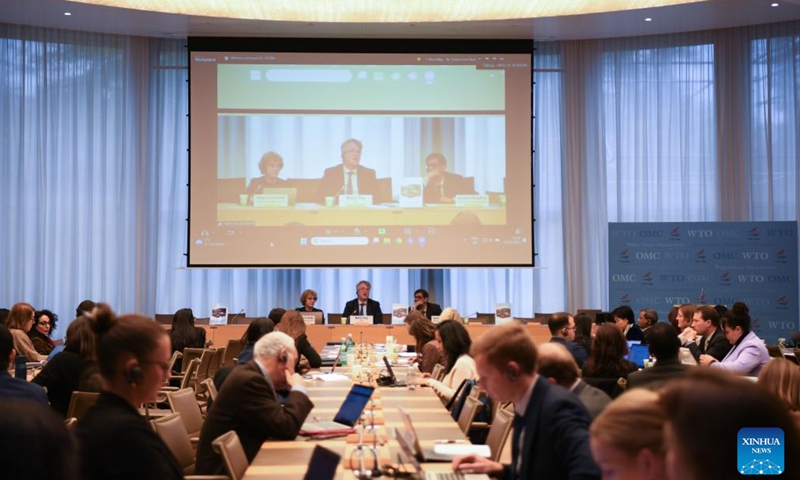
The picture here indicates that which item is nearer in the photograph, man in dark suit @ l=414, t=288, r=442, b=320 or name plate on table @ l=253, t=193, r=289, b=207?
man in dark suit @ l=414, t=288, r=442, b=320

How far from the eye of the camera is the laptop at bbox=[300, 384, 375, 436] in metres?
4.55

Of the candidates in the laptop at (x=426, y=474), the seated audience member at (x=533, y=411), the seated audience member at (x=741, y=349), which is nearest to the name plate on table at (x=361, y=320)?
the seated audience member at (x=741, y=349)

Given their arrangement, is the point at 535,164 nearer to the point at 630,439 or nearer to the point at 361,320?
the point at 361,320

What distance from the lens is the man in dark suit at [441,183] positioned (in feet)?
44.1

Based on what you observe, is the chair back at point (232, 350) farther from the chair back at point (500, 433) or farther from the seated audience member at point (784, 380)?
the seated audience member at point (784, 380)

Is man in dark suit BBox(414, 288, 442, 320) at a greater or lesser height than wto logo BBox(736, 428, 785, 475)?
lesser

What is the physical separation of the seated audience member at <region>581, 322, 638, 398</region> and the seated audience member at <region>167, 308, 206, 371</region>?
4.97 m

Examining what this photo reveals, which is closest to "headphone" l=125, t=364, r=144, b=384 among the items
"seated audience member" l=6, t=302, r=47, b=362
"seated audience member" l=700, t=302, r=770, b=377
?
"seated audience member" l=700, t=302, r=770, b=377

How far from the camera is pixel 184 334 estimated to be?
9.69 m

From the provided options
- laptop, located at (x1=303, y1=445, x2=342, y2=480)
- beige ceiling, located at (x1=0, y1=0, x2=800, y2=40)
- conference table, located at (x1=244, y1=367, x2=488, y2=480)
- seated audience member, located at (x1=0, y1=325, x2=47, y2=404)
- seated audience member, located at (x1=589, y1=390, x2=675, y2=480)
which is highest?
beige ceiling, located at (x1=0, y1=0, x2=800, y2=40)

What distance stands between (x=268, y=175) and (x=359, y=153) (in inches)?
53.7

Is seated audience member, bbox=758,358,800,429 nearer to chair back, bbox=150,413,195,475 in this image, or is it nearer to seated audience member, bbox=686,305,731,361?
chair back, bbox=150,413,195,475

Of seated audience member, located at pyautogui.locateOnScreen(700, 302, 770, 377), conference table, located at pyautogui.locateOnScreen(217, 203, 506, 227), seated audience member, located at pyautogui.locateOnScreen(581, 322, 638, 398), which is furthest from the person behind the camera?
conference table, located at pyautogui.locateOnScreen(217, 203, 506, 227)

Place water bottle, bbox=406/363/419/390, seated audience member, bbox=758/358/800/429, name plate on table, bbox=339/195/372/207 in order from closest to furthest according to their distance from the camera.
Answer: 1. seated audience member, bbox=758/358/800/429
2. water bottle, bbox=406/363/419/390
3. name plate on table, bbox=339/195/372/207
